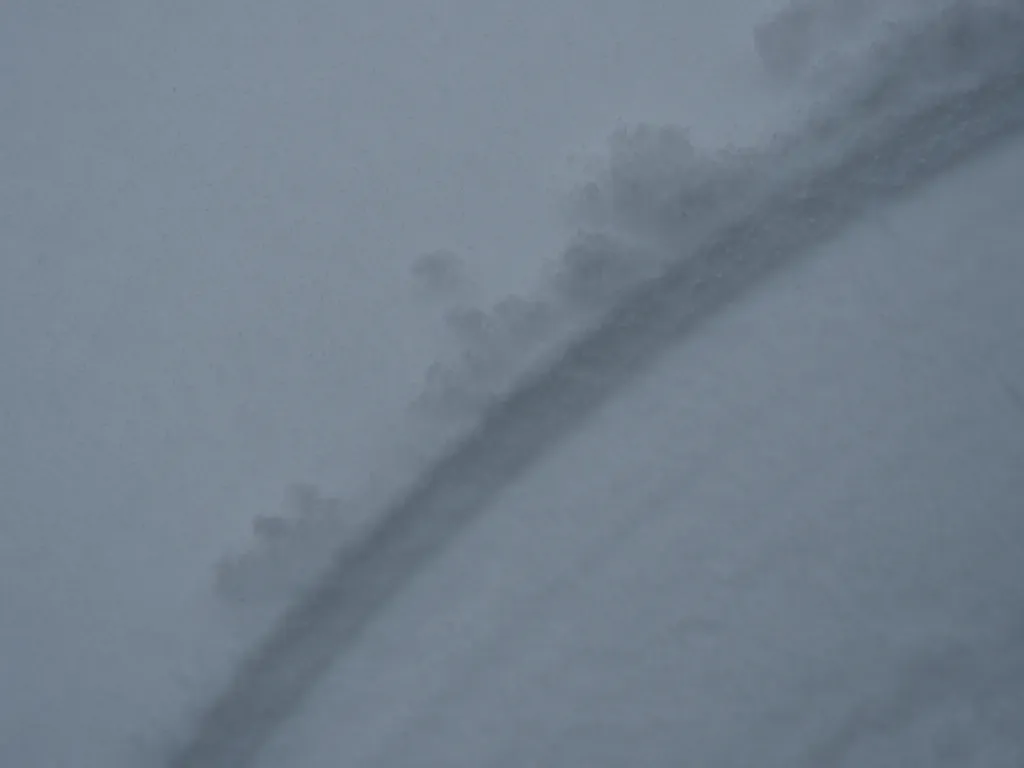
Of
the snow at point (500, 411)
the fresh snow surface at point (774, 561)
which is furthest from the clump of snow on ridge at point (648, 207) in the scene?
the fresh snow surface at point (774, 561)

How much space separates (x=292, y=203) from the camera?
4.46 m

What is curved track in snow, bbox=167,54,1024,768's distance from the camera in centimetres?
409

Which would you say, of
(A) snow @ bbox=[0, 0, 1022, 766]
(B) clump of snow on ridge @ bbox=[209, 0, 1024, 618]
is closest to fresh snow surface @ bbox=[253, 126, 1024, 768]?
(A) snow @ bbox=[0, 0, 1022, 766]

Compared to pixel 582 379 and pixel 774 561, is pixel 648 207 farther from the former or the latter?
pixel 774 561

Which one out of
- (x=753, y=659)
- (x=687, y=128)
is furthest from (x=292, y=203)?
(x=753, y=659)

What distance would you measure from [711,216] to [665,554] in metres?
1.44

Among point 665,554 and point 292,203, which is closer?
point 665,554

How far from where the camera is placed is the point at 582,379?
165 inches

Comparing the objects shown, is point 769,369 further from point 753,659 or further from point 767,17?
point 767,17

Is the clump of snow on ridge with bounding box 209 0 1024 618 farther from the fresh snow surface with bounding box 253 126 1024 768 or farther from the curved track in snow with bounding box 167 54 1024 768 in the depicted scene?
the fresh snow surface with bounding box 253 126 1024 768

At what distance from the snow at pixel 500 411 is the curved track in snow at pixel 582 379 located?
3.0 inches

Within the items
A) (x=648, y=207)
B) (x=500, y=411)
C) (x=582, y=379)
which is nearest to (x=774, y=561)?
(x=582, y=379)

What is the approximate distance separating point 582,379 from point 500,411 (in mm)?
372

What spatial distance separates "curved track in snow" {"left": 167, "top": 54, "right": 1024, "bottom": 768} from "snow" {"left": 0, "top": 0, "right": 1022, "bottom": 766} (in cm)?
8
